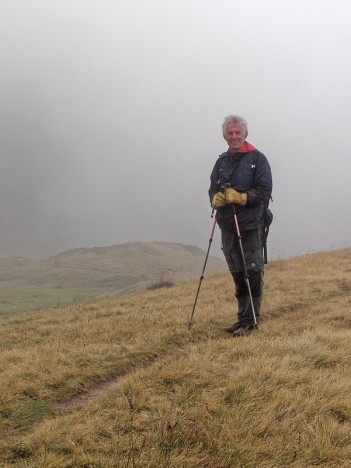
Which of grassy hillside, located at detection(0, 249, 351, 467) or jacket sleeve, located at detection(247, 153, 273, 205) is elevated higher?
jacket sleeve, located at detection(247, 153, 273, 205)

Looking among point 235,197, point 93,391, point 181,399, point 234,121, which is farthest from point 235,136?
point 93,391

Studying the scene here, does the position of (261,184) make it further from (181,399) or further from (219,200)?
(181,399)

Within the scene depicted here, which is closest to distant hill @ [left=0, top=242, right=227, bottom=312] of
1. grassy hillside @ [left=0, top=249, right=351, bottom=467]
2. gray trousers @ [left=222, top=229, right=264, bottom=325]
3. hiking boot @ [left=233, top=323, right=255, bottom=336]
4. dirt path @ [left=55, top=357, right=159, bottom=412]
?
gray trousers @ [left=222, top=229, right=264, bottom=325]

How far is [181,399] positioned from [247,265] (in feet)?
13.0

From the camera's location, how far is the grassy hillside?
374cm

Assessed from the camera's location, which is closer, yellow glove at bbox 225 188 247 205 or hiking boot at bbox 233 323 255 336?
yellow glove at bbox 225 188 247 205

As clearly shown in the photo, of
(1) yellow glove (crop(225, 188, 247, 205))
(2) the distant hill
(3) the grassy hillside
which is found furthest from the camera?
(2) the distant hill

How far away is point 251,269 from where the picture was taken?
8219 mm

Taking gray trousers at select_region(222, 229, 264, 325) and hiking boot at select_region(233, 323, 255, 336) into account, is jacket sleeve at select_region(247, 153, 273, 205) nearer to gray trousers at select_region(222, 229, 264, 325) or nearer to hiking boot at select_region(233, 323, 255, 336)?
gray trousers at select_region(222, 229, 264, 325)

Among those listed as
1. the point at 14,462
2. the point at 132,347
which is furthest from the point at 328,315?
the point at 14,462

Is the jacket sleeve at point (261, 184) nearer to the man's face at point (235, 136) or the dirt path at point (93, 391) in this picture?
the man's face at point (235, 136)

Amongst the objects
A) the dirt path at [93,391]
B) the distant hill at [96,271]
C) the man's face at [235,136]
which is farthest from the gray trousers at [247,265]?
the distant hill at [96,271]

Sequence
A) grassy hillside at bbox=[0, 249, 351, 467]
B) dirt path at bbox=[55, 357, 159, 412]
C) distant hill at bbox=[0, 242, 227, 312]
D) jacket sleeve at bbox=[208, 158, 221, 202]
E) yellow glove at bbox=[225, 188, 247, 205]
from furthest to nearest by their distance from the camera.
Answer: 1. distant hill at bbox=[0, 242, 227, 312]
2. jacket sleeve at bbox=[208, 158, 221, 202]
3. yellow glove at bbox=[225, 188, 247, 205]
4. dirt path at bbox=[55, 357, 159, 412]
5. grassy hillside at bbox=[0, 249, 351, 467]

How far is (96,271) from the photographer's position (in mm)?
80438
